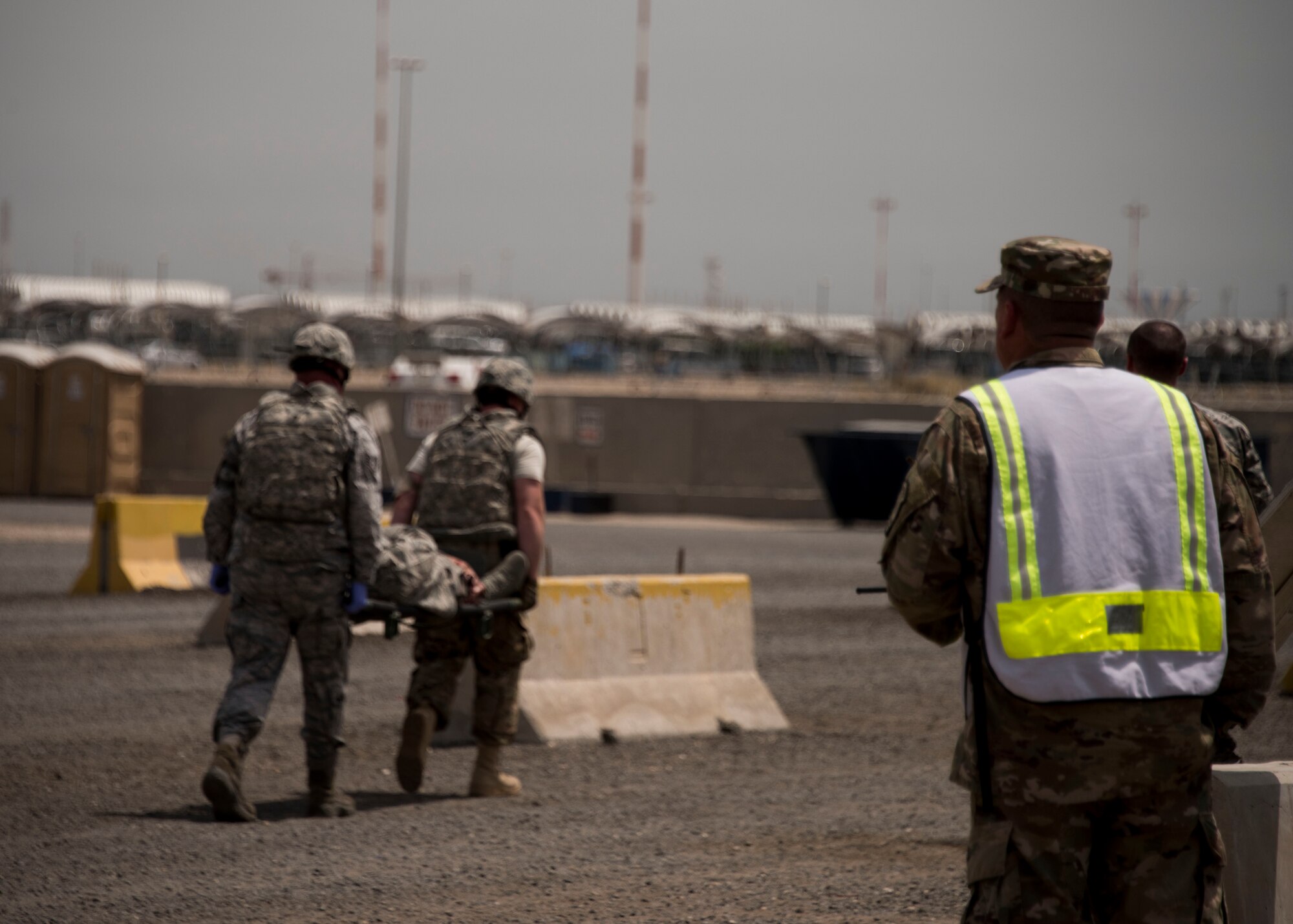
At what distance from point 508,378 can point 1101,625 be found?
14.6 feet

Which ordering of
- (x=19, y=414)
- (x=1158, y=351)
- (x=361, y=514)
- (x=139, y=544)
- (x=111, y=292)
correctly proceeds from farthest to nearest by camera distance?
(x=111, y=292)
(x=19, y=414)
(x=139, y=544)
(x=361, y=514)
(x=1158, y=351)

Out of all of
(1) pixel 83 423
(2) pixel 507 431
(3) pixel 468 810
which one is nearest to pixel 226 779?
(3) pixel 468 810

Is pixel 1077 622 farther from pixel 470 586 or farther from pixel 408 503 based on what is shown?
pixel 408 503

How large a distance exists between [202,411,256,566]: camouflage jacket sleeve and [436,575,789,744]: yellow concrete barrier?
2365mm

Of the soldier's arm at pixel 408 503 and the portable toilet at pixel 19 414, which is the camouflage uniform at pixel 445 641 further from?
the portable toilet at pixel 19 414

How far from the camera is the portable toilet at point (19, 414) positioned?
1005 inches

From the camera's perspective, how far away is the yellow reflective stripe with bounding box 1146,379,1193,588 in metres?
2.85

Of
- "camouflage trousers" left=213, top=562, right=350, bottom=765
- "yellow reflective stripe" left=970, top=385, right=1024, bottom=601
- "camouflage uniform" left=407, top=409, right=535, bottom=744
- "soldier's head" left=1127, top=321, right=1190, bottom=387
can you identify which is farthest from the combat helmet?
"yellow reflective stripe" left=970, top=385, right=1024, bottom=601

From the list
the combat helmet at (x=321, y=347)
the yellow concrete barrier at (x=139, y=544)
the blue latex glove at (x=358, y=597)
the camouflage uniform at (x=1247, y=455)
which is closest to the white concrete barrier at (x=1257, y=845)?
the camouflage uniform at (x=1247, y=455)

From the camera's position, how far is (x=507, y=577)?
6602 millimetres

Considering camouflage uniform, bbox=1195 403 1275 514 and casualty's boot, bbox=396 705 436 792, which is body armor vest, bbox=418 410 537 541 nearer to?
casualty's boot, bbox=396 705 436 792

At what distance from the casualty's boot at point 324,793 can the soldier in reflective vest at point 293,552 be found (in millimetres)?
18

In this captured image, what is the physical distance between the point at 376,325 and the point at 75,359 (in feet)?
112

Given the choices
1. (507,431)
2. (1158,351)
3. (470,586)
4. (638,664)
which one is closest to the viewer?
(1158,351)
